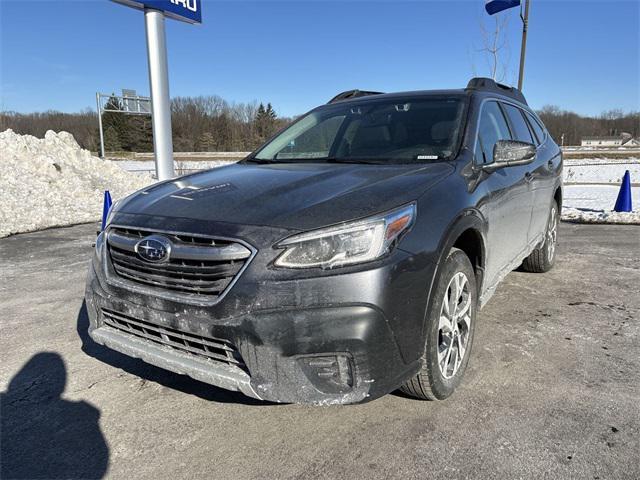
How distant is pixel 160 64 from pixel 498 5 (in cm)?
754

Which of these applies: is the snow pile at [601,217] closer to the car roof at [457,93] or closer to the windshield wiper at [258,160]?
the car roof at [457,93]

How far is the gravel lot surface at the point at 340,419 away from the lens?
7.11 ft

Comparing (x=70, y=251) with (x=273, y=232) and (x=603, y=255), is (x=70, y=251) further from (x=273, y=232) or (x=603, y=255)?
(x=603, y=255)

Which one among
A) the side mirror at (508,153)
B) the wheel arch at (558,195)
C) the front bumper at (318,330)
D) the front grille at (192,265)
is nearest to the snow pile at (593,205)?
the wheel arch at (558,195)

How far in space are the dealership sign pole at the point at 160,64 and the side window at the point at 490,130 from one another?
5.24m

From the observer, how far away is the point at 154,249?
7.55 feet

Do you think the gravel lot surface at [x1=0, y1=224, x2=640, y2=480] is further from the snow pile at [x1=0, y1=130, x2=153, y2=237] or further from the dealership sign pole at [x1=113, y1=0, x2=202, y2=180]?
the snow pile at [x1=0, y1=130, x2=153, y2=237]

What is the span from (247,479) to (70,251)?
5.74 m

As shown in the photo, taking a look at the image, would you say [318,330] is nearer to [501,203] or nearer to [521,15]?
[501,203]

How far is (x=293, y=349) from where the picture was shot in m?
2.04

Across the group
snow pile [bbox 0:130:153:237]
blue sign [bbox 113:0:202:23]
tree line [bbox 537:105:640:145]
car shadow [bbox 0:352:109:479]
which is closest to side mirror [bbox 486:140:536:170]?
car shadow [bbox 0:352:109:479]

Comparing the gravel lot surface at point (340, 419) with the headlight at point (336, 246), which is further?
the gravel lot surface at point (340, 419)

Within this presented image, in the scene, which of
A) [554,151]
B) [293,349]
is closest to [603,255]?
[554,151]

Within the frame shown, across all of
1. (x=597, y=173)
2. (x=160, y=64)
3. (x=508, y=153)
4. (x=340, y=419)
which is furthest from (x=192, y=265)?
(x=597, y=173)
